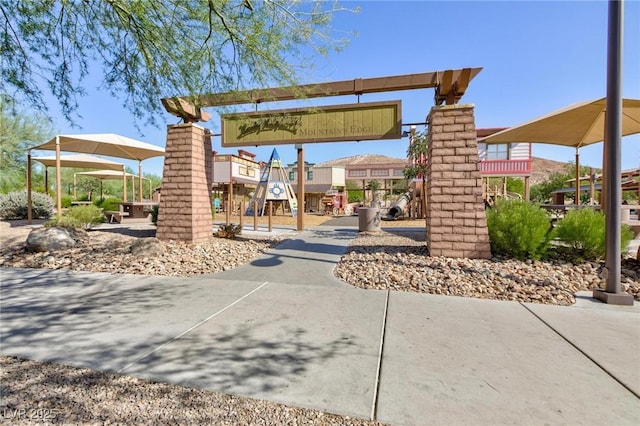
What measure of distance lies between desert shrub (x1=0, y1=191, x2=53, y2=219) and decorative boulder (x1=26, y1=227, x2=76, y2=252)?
827cm

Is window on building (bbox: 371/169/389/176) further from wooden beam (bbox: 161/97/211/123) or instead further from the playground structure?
wooden beam (bbox: 161/97/211/123)

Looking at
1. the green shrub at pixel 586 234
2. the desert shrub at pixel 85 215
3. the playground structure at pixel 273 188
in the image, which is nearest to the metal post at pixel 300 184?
the desert shrub at pixel 85 215

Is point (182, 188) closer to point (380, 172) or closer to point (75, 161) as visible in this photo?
point (75, 161)

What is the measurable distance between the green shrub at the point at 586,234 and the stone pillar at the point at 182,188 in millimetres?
7308

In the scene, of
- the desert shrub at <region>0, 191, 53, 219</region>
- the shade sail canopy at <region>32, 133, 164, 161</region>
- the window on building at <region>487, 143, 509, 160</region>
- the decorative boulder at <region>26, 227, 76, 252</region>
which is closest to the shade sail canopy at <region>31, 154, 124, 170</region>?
the desert shrub at <region>0, 191, 53, 219</region>

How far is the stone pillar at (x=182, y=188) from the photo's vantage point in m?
6.66

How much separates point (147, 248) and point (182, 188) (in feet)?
5.05

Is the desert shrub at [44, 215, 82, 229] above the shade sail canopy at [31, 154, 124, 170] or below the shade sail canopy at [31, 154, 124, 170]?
below

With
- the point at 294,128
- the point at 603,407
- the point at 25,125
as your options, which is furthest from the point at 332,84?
the point at 25,125

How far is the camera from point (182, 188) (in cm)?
670

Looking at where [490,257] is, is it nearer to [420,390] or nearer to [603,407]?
[603,407]

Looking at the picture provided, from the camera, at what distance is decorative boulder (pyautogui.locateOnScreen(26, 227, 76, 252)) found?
6.25 m

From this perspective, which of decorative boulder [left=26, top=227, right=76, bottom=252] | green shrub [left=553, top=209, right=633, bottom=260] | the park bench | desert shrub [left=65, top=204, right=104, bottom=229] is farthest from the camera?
the park bench

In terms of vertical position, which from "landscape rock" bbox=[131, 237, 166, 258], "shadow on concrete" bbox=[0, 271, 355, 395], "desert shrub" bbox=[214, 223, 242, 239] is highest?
"desert shrub" bbox=[214, 223, 242, 239]
